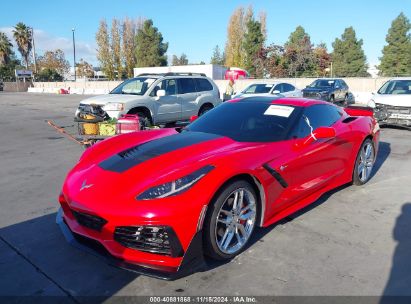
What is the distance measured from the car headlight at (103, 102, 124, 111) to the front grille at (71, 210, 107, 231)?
6554mm

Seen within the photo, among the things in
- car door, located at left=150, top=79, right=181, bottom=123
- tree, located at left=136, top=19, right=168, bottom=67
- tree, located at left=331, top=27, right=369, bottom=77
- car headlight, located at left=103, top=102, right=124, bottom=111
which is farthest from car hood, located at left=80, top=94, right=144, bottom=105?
tree, located at left=136, top=19, right=168, bottom=67

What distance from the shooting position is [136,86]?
10820 mm

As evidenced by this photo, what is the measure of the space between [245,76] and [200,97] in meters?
32.8

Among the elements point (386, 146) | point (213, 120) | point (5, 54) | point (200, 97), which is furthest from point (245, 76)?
point (5, 54)

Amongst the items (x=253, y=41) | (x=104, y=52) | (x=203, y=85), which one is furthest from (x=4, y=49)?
(x=203, y=85)

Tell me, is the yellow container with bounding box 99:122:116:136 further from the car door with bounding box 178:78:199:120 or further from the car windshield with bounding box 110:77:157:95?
the car door with bounding box 178:78:199:120

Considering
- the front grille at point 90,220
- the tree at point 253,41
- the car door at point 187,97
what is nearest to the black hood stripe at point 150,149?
the front grille at point 90,220

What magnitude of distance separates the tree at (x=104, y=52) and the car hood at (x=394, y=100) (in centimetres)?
6214

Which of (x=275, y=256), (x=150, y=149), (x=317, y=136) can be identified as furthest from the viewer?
(x=317, y=136)

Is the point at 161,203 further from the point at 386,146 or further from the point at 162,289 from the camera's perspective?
the point at 386,146

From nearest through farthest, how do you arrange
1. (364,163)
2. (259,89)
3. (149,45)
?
(364,163) < (259,89) < (149,45)

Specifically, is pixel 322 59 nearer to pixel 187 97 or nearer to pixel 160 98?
pixel 187 97

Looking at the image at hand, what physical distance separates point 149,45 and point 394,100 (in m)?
56.5

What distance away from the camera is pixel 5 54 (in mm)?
77812
